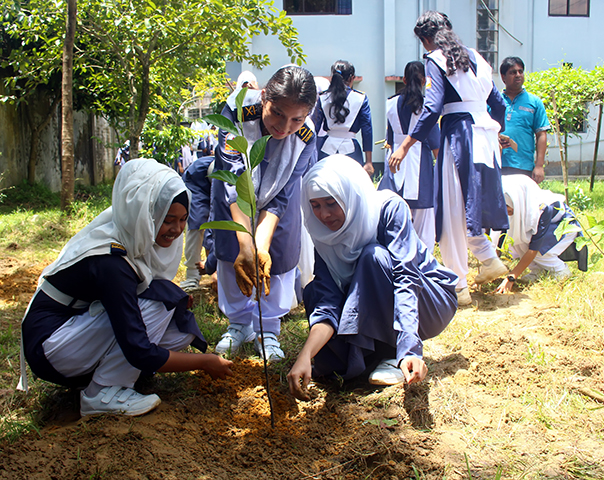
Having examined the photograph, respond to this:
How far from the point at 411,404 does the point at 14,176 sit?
7.16 m

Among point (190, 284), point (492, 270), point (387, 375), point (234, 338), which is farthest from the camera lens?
point (190, 284)

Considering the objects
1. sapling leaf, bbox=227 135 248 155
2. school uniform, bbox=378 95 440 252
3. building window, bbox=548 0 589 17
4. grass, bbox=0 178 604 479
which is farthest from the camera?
building window, bbox=548 0 589 17

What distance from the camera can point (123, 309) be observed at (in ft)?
5.69

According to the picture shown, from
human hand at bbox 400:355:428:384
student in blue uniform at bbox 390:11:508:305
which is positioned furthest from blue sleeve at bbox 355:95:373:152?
human hand at bbox 400:355:428:384

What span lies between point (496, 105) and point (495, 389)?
2.15m

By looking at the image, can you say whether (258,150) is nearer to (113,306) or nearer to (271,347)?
(113,306)

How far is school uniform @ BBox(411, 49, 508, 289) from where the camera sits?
318 cm

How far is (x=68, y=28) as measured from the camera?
498 centimetres

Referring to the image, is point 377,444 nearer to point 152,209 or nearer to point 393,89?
point 152,209

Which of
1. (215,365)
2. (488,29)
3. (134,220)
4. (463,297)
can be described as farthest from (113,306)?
(488,29)

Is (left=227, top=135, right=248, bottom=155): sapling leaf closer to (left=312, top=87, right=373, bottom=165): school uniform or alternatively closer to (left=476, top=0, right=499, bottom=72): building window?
(left=312, top=87, right=373, bottom=165): school uniform

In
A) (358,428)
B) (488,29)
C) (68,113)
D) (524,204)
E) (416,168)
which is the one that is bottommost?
(358,428)

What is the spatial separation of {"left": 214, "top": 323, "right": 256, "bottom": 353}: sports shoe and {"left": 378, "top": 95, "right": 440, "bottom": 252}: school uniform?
5.18ft

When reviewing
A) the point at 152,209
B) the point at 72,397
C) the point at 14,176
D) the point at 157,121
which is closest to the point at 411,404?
the point at 152,209
